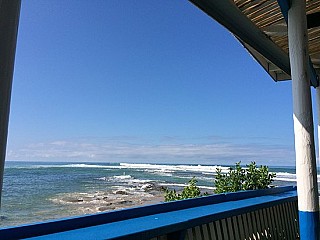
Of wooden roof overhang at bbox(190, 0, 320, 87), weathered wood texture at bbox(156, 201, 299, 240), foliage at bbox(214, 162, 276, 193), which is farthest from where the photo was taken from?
foliage at bbox(214, 162, 276, 193)

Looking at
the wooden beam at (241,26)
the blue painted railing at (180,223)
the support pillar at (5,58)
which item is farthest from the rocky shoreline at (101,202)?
the support pillar at (5,58)

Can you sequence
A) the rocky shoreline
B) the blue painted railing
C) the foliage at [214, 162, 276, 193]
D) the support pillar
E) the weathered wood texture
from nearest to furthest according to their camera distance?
the support pillar < the blue painted railing < the weathered wood texture < the foliage at [214, 162, 276, 193] < the rocky shoreline

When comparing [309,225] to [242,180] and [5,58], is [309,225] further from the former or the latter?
[5,58]

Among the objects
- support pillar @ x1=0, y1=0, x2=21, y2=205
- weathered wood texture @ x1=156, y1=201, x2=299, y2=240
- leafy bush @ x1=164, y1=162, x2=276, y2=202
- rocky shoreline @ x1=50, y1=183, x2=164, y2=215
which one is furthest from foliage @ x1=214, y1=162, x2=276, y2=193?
rocky shoreline @ x1=50, y1=183, x2=164, y2=215

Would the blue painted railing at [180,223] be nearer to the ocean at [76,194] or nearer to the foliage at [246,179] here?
the ocean at [76,194]

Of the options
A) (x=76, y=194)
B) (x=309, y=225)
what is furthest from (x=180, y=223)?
(x=76, y=194)

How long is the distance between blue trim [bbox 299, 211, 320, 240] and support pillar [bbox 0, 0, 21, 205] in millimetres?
1866

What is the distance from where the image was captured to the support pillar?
54 centimetres

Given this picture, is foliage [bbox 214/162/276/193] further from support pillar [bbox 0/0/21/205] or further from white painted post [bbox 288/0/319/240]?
support pillar [bbox 0/0/21/205]

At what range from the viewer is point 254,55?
3441 mm

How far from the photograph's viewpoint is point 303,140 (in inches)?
73.8

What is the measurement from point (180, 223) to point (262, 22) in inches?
78.0

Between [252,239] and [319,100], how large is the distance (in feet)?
8.28

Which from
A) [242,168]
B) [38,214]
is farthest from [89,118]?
[242,168]
